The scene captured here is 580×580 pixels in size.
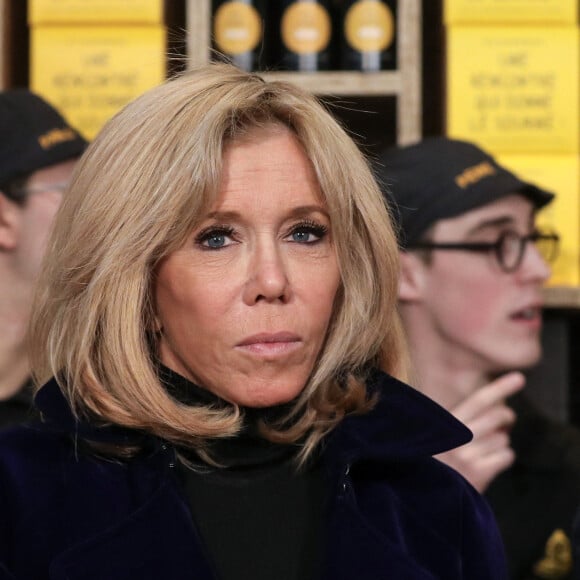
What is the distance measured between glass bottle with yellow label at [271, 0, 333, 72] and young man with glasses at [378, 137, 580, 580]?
0.22 meters

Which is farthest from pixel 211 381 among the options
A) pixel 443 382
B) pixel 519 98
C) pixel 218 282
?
pixel 519 98

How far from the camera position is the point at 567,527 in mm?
2273

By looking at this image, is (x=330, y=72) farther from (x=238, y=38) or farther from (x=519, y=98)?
(x=519, y=98)

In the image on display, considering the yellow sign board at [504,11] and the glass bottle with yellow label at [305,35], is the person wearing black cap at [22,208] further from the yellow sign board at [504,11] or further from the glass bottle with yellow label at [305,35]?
the yellow sign board at [504,11]

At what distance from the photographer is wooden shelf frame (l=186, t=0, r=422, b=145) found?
92.8 inches

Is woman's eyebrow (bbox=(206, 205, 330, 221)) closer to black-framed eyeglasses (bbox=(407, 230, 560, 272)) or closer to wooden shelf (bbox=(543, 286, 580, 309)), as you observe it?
black-framed eyeglasses (bbox=(407, 230, 560, 272))

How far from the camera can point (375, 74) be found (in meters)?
2.37

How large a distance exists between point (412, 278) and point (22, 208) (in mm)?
647

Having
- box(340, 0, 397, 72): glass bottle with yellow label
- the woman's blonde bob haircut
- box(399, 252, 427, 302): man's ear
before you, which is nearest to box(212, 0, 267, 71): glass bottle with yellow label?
box(340, 0, 397, 72): glass bottle with yellow label

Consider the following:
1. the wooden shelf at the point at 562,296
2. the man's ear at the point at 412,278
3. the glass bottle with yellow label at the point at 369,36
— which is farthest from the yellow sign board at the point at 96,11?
the wooden shelf at the point at 562,296

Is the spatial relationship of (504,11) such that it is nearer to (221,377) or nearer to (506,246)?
(506,246)

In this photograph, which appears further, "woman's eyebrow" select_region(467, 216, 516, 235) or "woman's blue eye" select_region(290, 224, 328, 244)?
"woman's eyebrow" select_region(467, 216, 516, 235)

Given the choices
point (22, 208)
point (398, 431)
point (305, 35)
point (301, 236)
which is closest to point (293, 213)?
point (301, 236)

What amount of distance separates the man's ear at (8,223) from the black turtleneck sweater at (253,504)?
0.79 m
